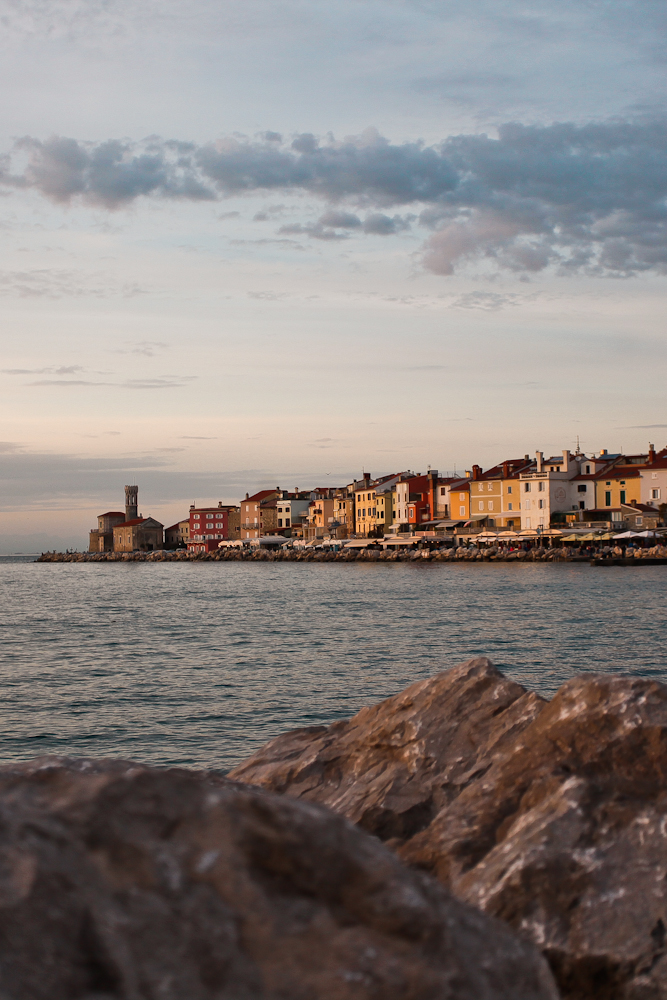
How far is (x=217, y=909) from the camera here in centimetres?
289

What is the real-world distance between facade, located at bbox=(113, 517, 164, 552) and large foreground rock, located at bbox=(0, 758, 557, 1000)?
543 feet

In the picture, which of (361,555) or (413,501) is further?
(413,501)

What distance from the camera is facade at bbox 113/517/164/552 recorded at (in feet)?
543

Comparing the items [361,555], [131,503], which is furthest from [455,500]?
[131,503]

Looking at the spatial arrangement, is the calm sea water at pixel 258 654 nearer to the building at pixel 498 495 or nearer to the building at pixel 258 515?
the building at pixel 498 495

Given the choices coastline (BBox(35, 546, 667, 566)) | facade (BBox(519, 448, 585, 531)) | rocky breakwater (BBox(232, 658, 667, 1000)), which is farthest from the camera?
facade (BBox(519, 448, 585, 531))

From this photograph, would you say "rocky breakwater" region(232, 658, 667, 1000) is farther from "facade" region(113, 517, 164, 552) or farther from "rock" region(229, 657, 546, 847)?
"facade" region(113, 517, 164, 552)

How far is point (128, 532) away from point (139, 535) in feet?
8.66

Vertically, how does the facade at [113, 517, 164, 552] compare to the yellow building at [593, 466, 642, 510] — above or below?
below

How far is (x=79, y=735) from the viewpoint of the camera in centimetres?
1526

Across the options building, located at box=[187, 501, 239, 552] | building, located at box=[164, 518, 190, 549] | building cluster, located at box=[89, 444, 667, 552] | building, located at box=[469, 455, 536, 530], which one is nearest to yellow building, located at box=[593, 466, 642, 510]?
building cluster, located at box=[89, 444, 667, 552]

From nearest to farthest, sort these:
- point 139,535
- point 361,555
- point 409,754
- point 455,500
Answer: point 409,754, point 361,555, point 455,500, point 139,535

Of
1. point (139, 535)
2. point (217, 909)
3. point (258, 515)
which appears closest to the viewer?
point (217, 909)

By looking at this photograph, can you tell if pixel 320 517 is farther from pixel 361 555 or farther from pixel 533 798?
pixel 533 798
